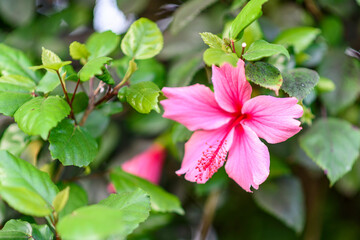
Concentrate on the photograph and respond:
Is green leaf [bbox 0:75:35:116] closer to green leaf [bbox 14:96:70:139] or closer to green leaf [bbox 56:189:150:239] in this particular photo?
green leaf [bbox 14:96:70:139]

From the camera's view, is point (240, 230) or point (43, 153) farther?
point (240, 230)

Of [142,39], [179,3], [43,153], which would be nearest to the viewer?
[142,39]

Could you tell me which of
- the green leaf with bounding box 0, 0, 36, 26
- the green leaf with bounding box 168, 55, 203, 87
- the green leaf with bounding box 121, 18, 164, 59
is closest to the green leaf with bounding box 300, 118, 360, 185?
the green leaf with bounding box 168, 55, 203, 87

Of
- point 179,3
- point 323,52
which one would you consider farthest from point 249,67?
point 179,3

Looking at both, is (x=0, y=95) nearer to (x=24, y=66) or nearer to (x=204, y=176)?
(x=24, y=66)

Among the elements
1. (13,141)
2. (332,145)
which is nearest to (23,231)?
(13,141)

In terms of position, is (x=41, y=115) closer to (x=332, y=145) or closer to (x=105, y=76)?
(x=105, y=76)
